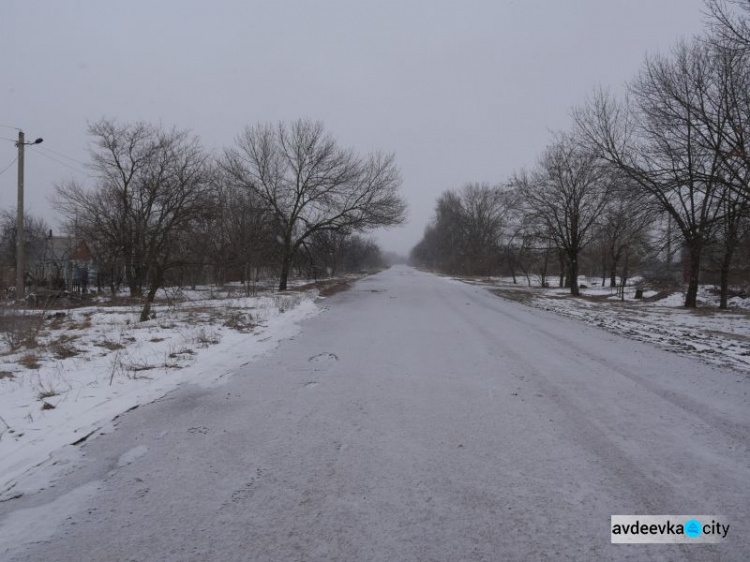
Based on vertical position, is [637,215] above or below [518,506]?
above

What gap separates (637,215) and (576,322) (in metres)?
7.82

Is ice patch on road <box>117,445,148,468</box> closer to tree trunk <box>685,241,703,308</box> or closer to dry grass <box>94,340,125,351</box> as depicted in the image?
dry grass <box>94,340,125,351</box>

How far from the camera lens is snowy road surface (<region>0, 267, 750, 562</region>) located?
226 centimetres

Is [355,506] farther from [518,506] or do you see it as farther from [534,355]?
[534,355]

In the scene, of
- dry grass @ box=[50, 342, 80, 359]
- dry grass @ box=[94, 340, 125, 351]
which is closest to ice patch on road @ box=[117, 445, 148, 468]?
dry grass @ box=[50, 342, 80, 359]

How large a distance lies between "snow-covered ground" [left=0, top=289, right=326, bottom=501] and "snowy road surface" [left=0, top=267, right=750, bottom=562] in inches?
13.4

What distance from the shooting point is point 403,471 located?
9.93 ft

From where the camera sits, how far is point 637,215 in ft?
54.1

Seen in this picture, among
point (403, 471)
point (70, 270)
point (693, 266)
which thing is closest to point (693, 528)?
point (403, 471)

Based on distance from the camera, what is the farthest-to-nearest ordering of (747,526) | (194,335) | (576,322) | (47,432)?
(576,322) → (194,335) → (47,432) → (747,526)

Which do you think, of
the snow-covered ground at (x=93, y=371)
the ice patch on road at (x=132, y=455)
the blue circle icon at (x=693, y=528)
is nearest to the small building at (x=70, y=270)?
the snow-covered ground at (x=93, y=371)

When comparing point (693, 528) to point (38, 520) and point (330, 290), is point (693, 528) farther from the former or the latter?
point (330, 290)

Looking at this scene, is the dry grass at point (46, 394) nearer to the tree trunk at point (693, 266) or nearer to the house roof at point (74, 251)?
the tree trunk at point (693, 266)

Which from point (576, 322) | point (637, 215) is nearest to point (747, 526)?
point (576, 322)
